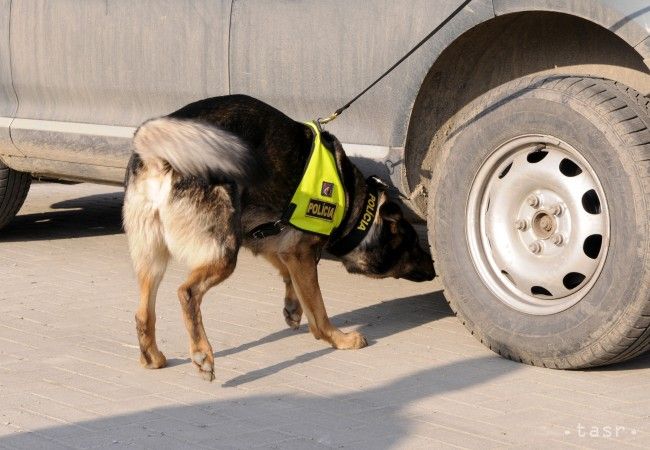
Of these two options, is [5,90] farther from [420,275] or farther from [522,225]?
[522,225]

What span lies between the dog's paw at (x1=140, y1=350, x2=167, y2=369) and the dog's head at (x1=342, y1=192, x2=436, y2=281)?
116 centimetres

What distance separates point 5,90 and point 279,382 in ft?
10.2

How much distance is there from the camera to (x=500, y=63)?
5266 millimetres

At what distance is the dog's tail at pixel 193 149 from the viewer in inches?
175

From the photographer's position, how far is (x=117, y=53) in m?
6.13

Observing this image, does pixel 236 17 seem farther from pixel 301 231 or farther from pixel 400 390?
pixel 400 390

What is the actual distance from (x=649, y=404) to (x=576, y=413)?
31 centimetres

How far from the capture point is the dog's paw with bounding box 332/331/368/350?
5227 mm

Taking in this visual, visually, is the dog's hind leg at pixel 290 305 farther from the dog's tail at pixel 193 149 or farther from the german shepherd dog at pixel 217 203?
the dog's tail at pixel 193 149

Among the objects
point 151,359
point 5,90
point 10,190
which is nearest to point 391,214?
point 151,359

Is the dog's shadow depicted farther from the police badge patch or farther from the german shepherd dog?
the police badge patch

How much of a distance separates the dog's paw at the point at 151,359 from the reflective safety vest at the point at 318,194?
826 mm

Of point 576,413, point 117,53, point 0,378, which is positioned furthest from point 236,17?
point 576,413

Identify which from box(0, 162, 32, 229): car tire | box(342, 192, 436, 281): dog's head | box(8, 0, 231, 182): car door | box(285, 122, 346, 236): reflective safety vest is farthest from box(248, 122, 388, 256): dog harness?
box(0, 162, 32, 229): car tire
